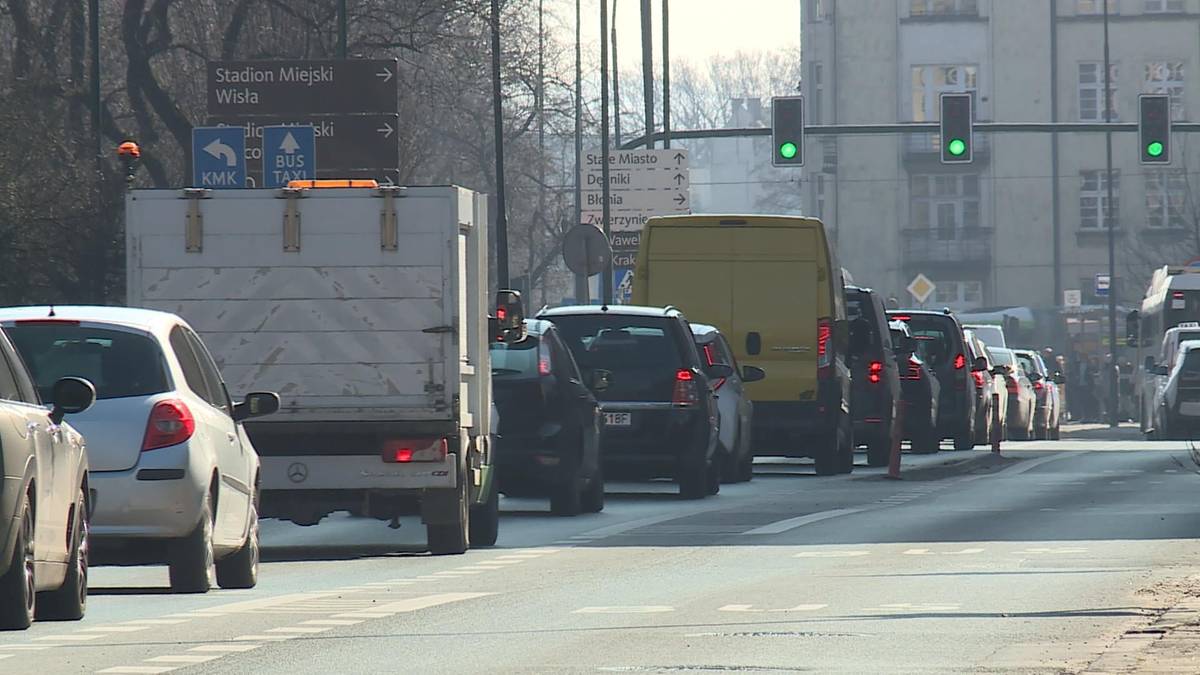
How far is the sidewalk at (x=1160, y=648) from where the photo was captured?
10297 millimetres

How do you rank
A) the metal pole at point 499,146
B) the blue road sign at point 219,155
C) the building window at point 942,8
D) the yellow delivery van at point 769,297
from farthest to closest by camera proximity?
the building window at point 942,8, the metal pole at point 499,146, the blue road sign at point 219,155, the yellow delivery van at point 769,297

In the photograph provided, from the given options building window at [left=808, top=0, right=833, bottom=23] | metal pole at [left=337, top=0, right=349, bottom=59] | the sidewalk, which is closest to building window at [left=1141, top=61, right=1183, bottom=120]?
building window at [left=808, top=0, right=833, bottom=23]

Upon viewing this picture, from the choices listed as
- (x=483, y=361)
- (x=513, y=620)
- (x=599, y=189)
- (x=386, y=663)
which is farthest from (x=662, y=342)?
(x=599, y=189)

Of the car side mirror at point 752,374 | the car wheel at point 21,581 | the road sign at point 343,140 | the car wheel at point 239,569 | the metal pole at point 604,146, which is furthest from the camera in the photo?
the metal pole at point 604,146

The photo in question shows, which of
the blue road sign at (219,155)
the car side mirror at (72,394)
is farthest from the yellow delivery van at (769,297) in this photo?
the car side mirror at (72,394)

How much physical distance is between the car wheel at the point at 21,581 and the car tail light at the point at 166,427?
6.29 ft

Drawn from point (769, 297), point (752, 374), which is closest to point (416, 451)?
point (752, 374)

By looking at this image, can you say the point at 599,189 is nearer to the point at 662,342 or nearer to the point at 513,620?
the point at 662,342

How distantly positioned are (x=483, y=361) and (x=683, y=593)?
178 inches

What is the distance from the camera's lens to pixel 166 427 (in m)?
13.6

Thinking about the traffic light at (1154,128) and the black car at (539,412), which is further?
the traffic light at (1154,128)

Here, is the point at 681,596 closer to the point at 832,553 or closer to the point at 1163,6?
the point at 832,553

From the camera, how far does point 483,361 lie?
18500mm

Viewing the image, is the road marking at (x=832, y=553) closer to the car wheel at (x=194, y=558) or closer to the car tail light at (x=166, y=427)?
the car wheel at (x=194, y=558)
